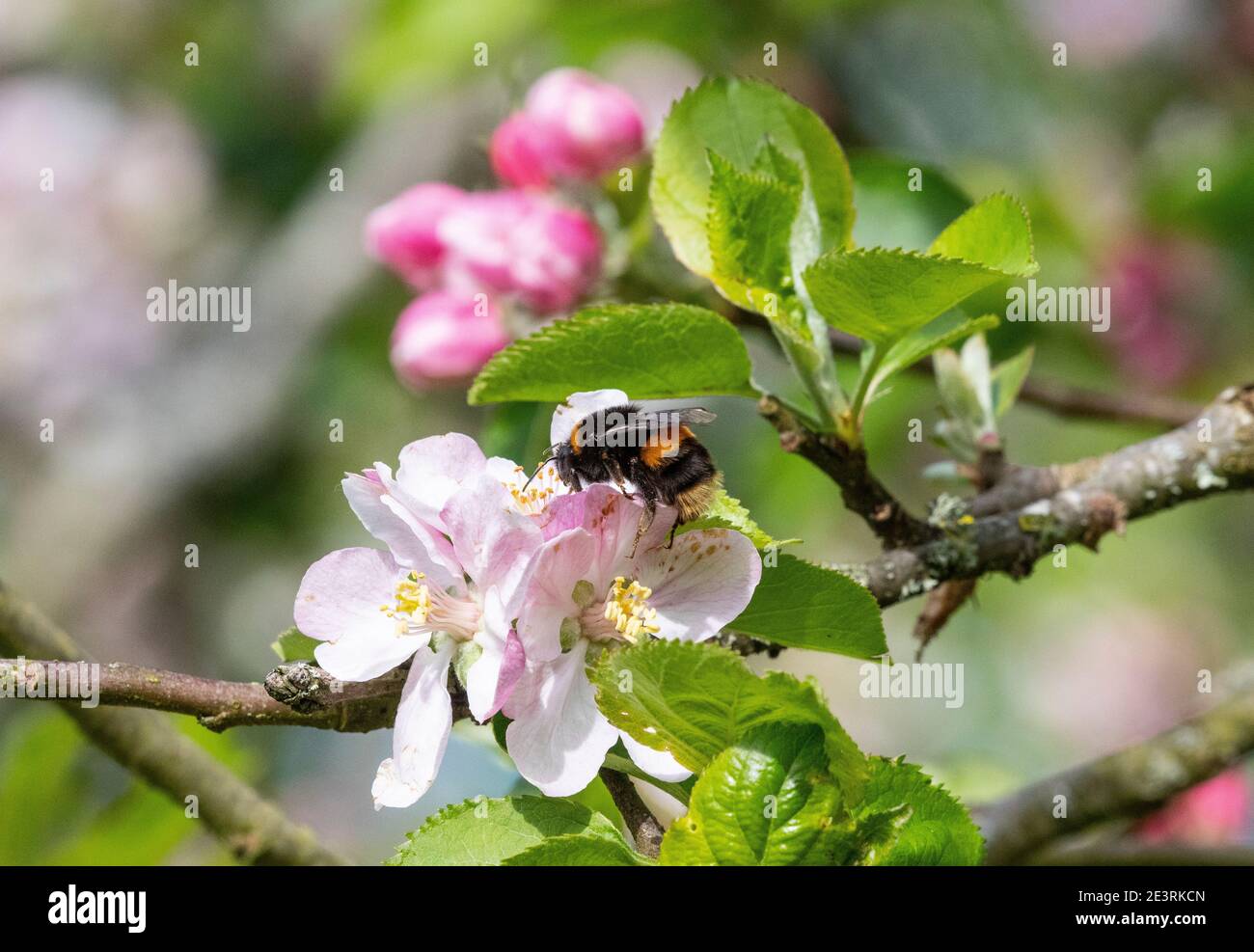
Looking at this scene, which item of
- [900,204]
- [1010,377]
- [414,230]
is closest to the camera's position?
[1010,377]

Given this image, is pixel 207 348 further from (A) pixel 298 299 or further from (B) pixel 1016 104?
(B) pixel 1016 104

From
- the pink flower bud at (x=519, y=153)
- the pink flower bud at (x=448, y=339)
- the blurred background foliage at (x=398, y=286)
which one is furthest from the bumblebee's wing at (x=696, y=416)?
the blurred background foliage at (x=398, y=286)

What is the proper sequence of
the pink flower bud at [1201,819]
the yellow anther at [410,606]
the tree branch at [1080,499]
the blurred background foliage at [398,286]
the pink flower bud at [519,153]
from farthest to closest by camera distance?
the blurred background foliage at [398,286]
the pink flower bud at [1201,819]
the pink flower bud at [519,153]
the tree branch at [1080,499]
the yellow anther at [410,606]

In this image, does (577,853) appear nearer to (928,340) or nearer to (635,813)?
(635,813)

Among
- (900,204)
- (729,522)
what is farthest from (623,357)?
(900,204)

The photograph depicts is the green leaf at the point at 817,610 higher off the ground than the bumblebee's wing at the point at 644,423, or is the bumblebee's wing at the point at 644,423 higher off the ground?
the bumblebee's wing at the point at 644,423

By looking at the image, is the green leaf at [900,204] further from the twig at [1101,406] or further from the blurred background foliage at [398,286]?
the blurred background foliage at [398,286]

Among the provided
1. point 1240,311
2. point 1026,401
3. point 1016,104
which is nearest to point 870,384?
point 1026,401
